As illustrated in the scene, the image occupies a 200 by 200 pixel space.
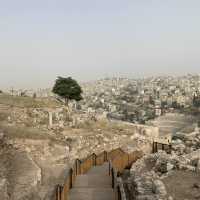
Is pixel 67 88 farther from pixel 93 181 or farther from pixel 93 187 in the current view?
pixel 93 187

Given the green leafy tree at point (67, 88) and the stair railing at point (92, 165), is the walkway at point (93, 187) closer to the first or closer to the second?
the stair railing at point (92, 165)

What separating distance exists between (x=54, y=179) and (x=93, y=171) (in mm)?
5860

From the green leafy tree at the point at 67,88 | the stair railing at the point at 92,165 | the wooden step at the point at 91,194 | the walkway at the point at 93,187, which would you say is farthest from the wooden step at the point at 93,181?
the green leafy tree at the point at 67,88

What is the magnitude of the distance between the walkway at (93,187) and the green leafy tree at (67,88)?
2993cm

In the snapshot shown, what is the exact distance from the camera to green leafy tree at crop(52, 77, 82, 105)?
45900 mm

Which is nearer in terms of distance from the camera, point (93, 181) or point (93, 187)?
point (93, 187)

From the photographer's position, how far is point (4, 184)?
1816 cm

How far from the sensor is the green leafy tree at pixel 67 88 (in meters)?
45.9

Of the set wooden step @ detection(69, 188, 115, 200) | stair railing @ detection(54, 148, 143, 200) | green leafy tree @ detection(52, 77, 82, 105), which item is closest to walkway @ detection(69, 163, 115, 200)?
wooden step @ detection(69, 188, 115, 200)

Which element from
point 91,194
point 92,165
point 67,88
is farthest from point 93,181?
point 67,88

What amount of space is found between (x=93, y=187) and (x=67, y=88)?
3295cm

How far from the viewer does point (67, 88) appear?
151 feet

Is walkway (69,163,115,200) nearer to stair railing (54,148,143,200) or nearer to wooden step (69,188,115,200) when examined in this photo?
wooden step (69,188,115,200)

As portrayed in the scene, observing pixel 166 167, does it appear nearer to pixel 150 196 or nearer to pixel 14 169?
pixel 150 196
